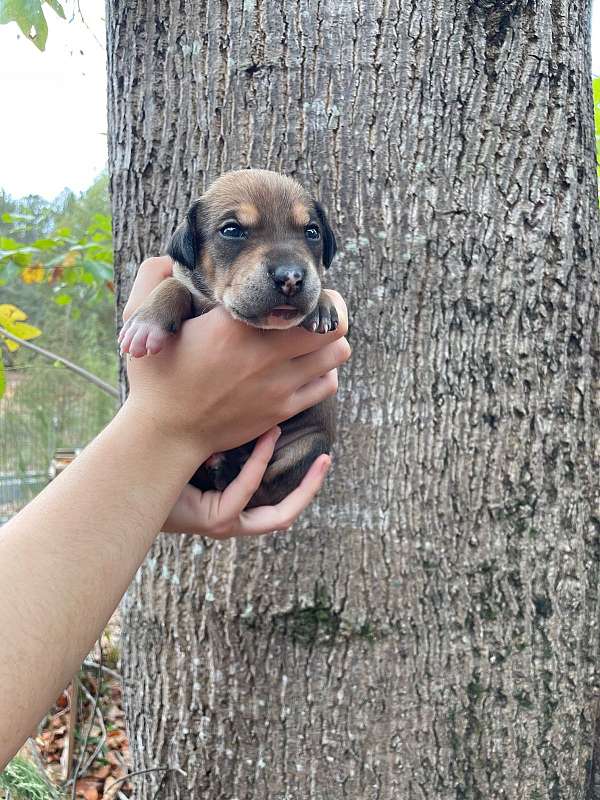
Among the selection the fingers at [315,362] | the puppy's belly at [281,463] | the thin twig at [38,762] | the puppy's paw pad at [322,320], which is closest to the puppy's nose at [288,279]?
the puppy's paw pad at [322,320]

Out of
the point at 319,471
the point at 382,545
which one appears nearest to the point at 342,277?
the point at 319,471

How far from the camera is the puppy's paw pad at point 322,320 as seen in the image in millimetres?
1901

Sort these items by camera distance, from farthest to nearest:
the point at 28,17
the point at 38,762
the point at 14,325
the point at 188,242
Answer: the point at 38,762 < the point at 14,325 < the point at 28,17 < the point at 188,242

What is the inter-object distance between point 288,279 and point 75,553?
0.83 meters

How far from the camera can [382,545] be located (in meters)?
2.32

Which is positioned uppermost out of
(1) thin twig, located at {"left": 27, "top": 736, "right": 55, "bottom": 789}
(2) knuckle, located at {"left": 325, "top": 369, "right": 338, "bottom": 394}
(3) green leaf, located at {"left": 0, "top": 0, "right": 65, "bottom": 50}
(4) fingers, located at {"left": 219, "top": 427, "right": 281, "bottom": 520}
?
(3) green leaf, located at {"left": 0, "top": 0, "right": 65, "bottom": 50}

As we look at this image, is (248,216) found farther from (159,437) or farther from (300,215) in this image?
(159,437)

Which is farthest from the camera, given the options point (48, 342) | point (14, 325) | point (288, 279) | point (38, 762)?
point (48, 342)

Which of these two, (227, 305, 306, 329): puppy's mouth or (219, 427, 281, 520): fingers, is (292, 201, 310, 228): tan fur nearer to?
(227, 305, 306, 329): puppy's mouth

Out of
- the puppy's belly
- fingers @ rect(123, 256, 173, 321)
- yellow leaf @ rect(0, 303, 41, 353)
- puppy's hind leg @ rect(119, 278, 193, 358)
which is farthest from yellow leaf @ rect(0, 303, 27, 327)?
the puppy's belly

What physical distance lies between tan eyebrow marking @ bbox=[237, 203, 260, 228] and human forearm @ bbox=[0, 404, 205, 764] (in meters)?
0.63

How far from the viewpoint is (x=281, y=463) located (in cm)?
228

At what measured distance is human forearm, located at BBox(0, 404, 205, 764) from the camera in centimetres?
133

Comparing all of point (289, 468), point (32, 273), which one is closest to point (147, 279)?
point (289, 468)
